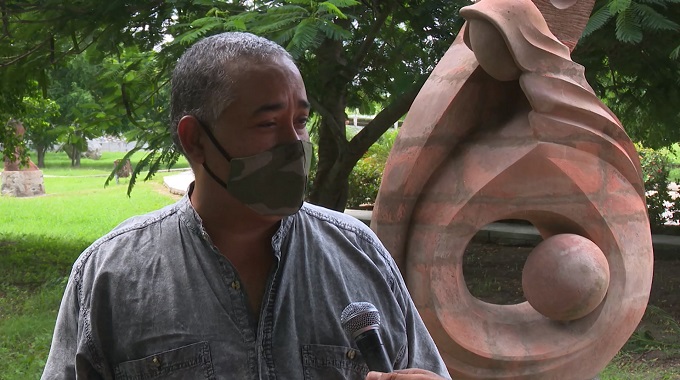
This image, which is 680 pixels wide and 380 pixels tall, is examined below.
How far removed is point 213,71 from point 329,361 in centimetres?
56

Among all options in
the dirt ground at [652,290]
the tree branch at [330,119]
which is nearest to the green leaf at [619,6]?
the tree branch at [330,119]

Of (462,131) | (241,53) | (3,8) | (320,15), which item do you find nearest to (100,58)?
(3,8)

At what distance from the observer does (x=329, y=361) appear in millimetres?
1502

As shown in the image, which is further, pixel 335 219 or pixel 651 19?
pixel 651 19

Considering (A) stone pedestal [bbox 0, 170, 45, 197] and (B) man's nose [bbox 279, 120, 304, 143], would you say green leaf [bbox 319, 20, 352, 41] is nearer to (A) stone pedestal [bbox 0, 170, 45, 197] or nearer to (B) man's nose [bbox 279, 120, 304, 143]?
(B) man's nose [bbox 279, 120, 304, 143]

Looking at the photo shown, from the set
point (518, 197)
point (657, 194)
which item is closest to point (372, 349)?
point (518, 197)

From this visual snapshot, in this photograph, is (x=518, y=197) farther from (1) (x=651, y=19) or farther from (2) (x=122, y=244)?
(2) (x=122, y=244)

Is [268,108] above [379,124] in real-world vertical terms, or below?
above

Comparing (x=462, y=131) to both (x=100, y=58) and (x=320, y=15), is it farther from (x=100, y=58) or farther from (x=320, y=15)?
(x=100, y=58)

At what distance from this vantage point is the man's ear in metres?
1.53

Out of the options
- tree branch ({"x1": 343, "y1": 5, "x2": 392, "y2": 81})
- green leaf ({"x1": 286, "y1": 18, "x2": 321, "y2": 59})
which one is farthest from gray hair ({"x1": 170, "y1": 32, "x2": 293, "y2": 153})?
tree branch ({"x1": 343, "y1": 5, "x2": 392, "y2": 81})

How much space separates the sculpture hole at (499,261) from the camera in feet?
26.0

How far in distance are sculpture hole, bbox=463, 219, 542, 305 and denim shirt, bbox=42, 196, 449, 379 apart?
617 cm

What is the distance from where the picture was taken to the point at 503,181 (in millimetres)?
3666
